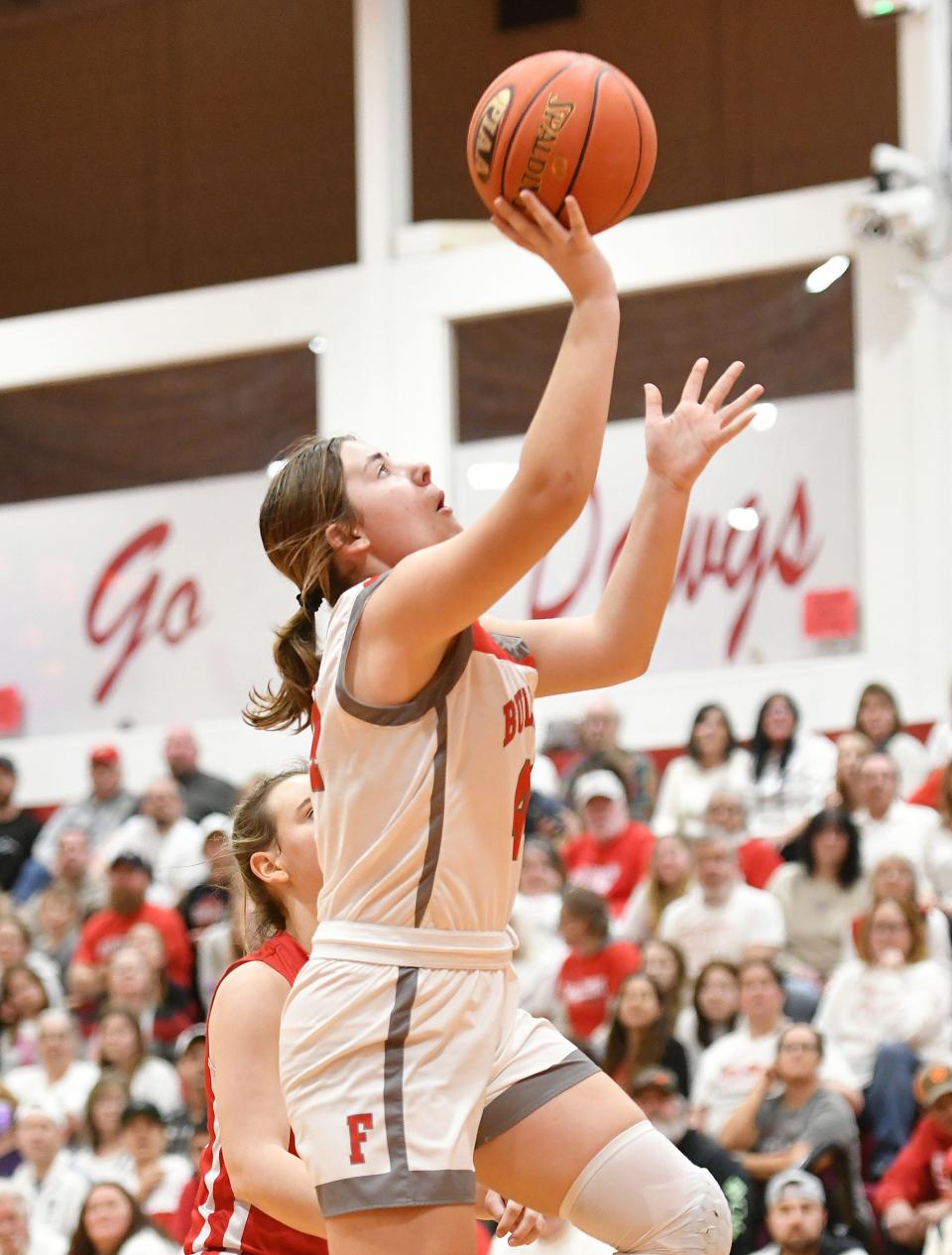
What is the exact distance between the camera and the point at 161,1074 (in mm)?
9781

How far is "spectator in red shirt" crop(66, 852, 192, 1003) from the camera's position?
10.9 metres

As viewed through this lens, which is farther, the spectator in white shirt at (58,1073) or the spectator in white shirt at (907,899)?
the spectator in white shirt at (58,1073)

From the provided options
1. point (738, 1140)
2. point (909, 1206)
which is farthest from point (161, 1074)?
point (909, 1206)

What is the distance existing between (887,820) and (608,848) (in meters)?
1.60

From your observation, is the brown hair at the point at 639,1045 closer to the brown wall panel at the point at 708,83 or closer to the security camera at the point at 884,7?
the security camera at the point at 884,7

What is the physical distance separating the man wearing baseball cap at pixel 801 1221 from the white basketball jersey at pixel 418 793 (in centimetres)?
454

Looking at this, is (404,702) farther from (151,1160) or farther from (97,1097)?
(97,1097)

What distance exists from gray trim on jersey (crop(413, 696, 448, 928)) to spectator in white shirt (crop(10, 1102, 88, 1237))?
646 centimetres

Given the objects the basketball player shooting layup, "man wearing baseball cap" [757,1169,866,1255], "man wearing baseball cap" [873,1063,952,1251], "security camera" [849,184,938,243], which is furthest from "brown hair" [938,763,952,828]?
the basketball player shooting layup

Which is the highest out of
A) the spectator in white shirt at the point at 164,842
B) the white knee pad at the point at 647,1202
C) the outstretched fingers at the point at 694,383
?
the outstretched fingers at the point at 694,383

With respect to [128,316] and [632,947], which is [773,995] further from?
[128,316]

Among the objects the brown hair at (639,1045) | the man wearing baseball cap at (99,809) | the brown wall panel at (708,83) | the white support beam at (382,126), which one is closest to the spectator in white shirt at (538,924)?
the brown hair at (639,1045)

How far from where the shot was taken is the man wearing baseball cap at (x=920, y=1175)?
7.62 meters

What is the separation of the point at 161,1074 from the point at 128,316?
8.02 m
